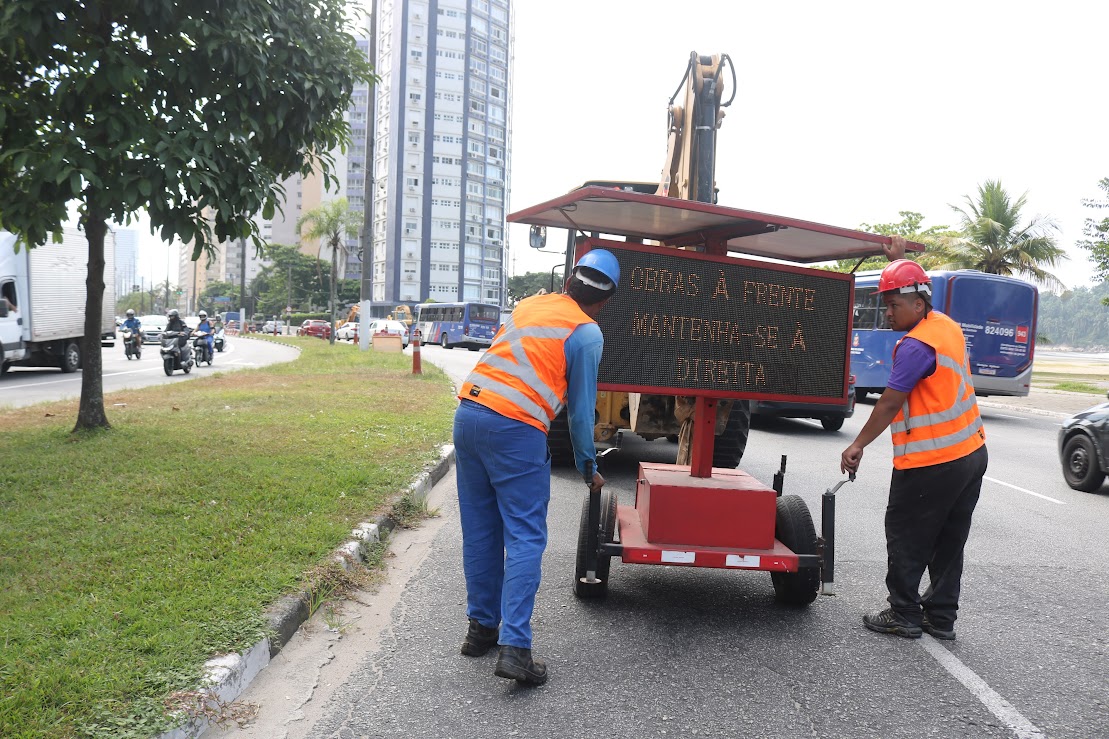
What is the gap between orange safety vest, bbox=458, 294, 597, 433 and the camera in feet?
12.3

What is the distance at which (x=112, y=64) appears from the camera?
680 centimetres

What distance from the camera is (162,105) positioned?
7699 millimetres

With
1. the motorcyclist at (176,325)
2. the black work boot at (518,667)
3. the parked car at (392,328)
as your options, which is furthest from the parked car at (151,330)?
the black work boot at (518,667)

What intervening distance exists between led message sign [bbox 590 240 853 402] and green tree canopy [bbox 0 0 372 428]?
396 centimetres

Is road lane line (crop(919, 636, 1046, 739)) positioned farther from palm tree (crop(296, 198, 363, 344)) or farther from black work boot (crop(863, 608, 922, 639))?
palm tree (crop(296, 198, 363, 344))

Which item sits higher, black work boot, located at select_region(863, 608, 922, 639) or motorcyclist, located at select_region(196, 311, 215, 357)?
motorcyclist, located at select_region(196, 311, 215, 357)

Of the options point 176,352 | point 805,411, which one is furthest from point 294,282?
point 805,411

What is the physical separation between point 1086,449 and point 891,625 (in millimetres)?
6393

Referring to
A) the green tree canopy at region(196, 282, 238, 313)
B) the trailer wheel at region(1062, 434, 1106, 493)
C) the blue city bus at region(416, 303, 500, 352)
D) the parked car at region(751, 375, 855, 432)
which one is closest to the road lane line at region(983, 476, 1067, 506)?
the trailer wheel at region(1062, 434, 1106, 493)

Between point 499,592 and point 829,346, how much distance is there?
91.0 inches

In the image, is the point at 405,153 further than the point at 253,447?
Yes

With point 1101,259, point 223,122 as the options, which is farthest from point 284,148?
point 1101,259

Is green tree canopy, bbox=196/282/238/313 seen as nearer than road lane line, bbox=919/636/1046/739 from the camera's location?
No

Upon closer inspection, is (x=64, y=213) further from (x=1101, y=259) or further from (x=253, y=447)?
(x=1101, y=259)
